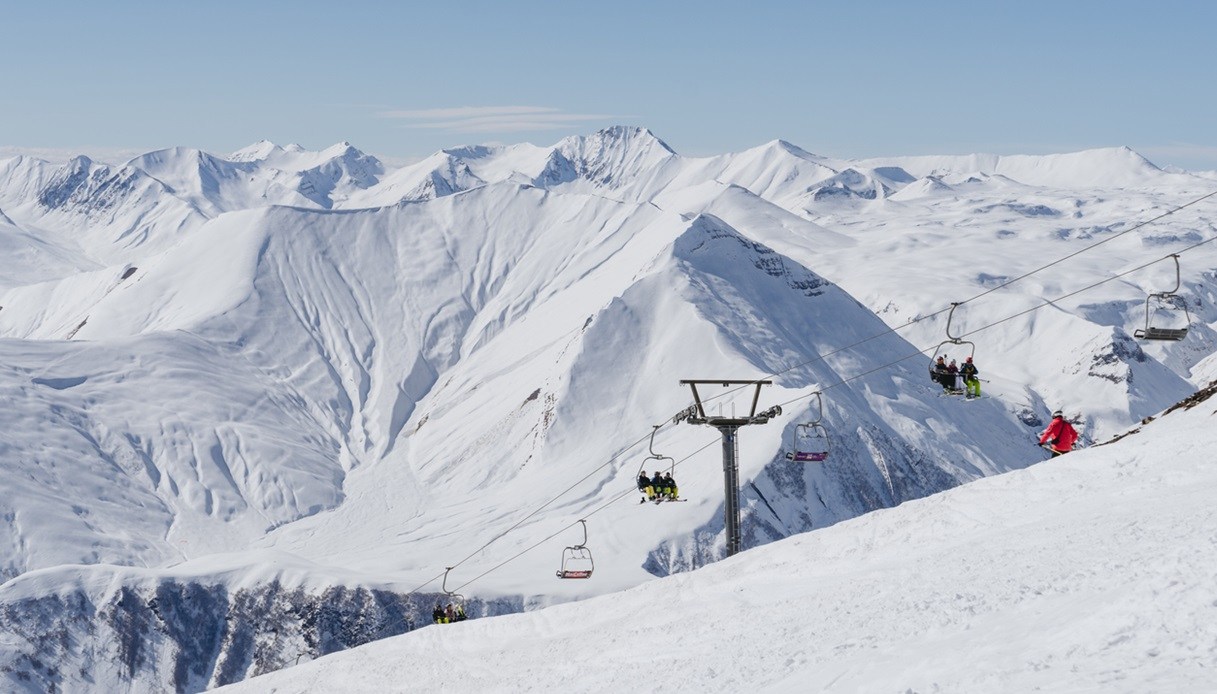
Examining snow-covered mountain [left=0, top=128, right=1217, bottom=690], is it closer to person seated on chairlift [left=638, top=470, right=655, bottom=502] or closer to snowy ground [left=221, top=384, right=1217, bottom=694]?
person seated on chairlift [left=638, top=470, right=655, bottom=502]

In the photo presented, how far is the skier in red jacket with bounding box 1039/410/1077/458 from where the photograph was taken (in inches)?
1305

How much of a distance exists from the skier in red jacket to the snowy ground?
65.4 inches

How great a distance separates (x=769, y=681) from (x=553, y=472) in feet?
360

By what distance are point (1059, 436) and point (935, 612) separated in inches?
471

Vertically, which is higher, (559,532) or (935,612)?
(559,532)

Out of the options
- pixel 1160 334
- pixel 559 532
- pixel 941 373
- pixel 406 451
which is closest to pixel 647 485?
pixel 941 373

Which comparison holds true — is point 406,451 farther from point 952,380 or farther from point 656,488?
point 952,380

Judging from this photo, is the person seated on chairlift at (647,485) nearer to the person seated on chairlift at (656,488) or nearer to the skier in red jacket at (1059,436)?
the person seated on chairlift at (656,488)

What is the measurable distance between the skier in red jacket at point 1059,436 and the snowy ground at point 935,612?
166 centimetres

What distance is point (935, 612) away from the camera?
23.0 metres

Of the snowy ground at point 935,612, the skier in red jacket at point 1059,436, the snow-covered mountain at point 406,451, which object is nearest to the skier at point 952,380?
the skier in red jacket at point 1059,436

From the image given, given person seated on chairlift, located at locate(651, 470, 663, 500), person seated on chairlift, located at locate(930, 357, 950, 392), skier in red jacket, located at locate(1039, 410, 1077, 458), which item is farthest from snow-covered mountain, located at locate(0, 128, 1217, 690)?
skier in red jacket, located at locate(1039, 410, 1077, 458)

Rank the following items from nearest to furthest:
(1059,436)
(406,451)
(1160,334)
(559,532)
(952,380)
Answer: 1. (1160,334)
2. (1059,436)
3. (952,380)
4. (559,532)
5. (406,451)

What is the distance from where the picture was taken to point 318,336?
192750 millimetres
